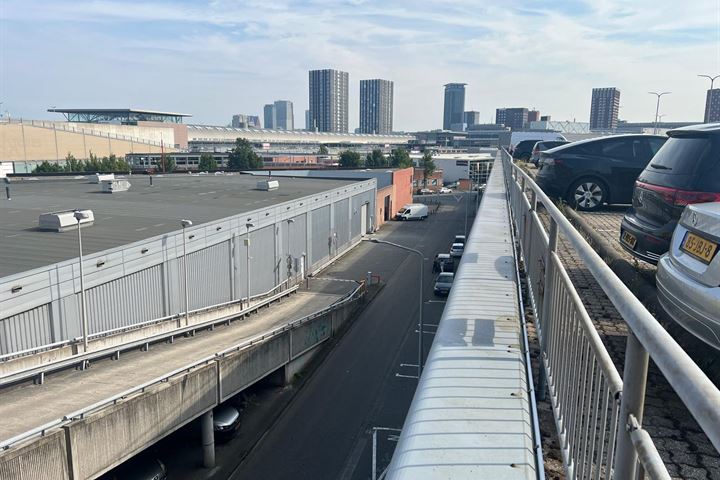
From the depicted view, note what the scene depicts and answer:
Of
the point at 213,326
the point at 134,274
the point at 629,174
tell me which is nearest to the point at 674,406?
the point at 629,174

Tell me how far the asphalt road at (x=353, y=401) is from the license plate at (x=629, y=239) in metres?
10.4

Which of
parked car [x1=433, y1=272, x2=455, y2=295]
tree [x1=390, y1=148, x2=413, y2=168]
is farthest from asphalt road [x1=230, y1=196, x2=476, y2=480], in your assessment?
tree [x1=390, y1=148, x2=413, y2=168]

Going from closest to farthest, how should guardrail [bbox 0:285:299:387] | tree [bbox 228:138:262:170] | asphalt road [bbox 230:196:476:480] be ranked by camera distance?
guardrail [bbox 0:285:299:387]
asphalt road [bbox 230:196:476:480]
tree [bbox 228:138:262:170]

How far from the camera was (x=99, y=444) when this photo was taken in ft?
35.2

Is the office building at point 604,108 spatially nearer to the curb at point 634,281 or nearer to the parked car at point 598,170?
the parked car at point 598,170

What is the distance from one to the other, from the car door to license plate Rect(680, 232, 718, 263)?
6.69 m

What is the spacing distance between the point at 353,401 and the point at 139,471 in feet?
21.9

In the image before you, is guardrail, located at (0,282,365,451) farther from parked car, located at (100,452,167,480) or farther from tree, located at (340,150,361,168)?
tree, located at (340,150,361,168)

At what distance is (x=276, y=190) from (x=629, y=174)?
2701cm

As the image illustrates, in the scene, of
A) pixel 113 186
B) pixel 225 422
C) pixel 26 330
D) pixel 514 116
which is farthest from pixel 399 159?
pixel 514 116

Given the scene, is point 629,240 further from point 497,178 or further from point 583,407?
point 497,178

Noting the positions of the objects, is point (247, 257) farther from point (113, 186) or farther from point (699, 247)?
point (699, 247)

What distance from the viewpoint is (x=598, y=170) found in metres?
9.61

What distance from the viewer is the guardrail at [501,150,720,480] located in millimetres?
950
